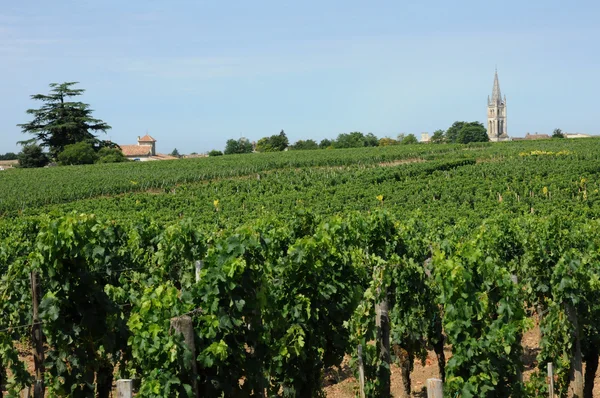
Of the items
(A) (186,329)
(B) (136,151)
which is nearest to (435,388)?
(A) (186,329)

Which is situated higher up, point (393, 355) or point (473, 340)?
point (473, 340)

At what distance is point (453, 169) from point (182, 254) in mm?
39657

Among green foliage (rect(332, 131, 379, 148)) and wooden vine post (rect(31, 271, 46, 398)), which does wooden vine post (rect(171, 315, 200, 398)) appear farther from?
green foliage (rect(332, 131, 379, 148))

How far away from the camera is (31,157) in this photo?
7131 centimetres

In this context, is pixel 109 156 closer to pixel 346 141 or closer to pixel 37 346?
pixel 346 141

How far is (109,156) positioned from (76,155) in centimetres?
332

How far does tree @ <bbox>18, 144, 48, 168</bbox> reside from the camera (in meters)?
71.2

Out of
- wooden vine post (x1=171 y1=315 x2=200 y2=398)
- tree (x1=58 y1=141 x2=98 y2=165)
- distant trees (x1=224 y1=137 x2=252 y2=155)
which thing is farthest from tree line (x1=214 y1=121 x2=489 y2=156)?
wooden vine post (x1=171 y1=315 x2=200 y2=398)

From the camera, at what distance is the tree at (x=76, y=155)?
69250mm

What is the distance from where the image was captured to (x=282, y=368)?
22.9 feet

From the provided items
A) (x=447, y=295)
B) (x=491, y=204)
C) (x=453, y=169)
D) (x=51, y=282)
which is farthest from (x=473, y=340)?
(x=453, y=169)

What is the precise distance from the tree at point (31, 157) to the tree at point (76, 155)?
3.07 metres

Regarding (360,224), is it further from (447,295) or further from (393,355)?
(447,295)

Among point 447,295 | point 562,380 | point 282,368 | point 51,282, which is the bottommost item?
point 562,380
